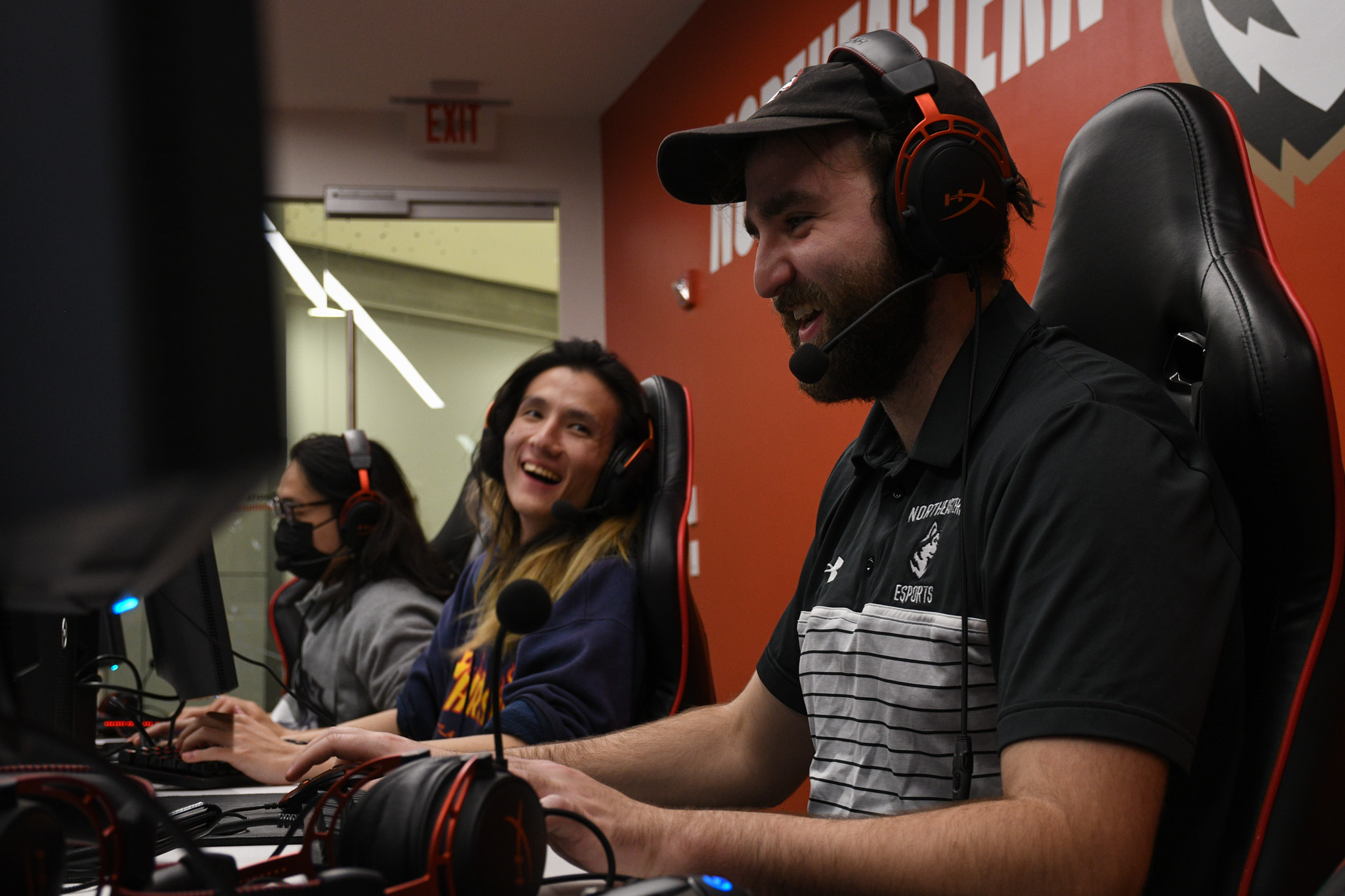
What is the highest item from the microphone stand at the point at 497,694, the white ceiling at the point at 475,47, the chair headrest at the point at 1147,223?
the white ceiling at the point at 475,47

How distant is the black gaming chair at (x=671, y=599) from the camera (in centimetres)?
153

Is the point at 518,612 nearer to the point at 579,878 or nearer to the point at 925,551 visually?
the point at 579,878

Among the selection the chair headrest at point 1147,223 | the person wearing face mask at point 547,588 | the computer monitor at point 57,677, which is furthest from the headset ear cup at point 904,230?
the computer monitor at point 57,677

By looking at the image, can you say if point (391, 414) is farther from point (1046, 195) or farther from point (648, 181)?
point (1046, 195)

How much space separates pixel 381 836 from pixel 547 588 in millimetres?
903

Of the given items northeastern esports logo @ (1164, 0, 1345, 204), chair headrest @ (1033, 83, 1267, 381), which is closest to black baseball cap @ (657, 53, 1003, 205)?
chair headrest @ (1033, 83, 1267, 381)

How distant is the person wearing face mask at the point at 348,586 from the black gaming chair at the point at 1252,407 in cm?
158

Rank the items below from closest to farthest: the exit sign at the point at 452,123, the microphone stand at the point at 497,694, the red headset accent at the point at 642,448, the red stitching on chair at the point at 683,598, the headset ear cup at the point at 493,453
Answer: the microphone stand at the point at 497,694, the red stitching on chair at the point at 683,598, the red headset accent at the point at 642,448, the headset ear cup at the point at 493,453, the exit sign at the point at 452,123

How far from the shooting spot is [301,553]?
7.68 ft

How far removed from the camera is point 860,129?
108 centimetres

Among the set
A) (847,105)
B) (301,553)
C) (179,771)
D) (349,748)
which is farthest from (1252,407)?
(301,553)

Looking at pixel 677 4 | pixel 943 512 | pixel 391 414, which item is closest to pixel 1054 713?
pixel 943 512

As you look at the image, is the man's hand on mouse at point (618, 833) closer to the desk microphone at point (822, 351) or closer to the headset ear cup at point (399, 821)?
the headset ear cup at point (399, 821)

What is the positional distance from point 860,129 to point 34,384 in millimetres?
941
